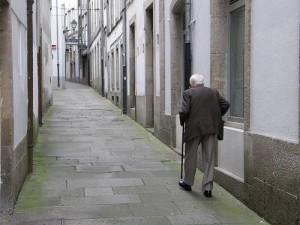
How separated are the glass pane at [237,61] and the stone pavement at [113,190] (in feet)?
4.14

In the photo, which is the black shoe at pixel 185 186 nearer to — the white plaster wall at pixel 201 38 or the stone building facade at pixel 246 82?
the stone building facade at pixel 246 82

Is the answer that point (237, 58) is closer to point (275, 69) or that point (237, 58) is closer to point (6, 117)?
point (275, 69)

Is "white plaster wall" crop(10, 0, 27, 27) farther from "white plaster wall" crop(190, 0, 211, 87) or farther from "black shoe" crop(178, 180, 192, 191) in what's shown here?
"black shoe" crop(178, 180, 192, 191)

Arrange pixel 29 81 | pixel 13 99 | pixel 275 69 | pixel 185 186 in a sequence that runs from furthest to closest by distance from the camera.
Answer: pixel 29 81 < pixel 185 186 < pixel 13 99 < pixel 275 69

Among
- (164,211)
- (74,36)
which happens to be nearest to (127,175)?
(164,211)

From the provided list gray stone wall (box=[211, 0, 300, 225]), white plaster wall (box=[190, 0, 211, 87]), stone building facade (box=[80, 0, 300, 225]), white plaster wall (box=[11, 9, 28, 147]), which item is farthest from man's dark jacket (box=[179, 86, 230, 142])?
white plaster wall (box=[11, 9, 28, 147])

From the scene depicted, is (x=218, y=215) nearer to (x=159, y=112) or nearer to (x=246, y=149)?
(x=246, y=149)

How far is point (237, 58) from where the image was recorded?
7594 millimetres

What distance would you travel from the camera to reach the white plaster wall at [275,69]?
5059 millimetres

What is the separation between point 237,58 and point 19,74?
318cm

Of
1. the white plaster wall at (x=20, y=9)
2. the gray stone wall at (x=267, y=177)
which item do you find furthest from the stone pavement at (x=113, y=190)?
the white plaster wall at (x=20, y=9)

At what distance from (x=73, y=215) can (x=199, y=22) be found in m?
4.40

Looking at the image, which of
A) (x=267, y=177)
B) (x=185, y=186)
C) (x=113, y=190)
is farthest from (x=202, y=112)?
(x=113, y=190)

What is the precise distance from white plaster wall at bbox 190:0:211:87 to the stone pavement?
180cm
